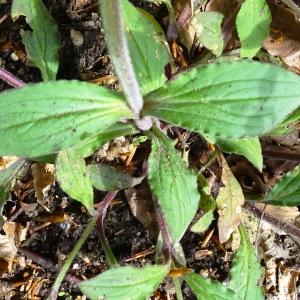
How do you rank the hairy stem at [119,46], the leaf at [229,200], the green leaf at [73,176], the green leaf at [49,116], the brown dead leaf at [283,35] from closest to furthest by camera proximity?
the hairy stem at [119,46], the green leaf at [49,116], the green leaf at [73,176], the leaf at [229,200], the brown dead leaf at [283,35]

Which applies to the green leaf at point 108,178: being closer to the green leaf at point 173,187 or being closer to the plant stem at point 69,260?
the plant stem at point 69,260

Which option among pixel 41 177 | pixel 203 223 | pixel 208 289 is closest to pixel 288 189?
pixel 203 223

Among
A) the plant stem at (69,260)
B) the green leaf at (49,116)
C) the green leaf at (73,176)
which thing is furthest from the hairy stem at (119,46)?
the plant stem at (69,260)

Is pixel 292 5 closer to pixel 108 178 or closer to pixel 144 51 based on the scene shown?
pixel 144 51

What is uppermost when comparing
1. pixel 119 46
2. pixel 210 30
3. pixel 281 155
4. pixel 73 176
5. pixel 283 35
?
pixel 119 46

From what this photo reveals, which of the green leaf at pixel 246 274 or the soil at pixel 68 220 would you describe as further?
the soil at pixel 68 220

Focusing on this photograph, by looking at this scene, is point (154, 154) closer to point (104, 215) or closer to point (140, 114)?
point (140, 114)
